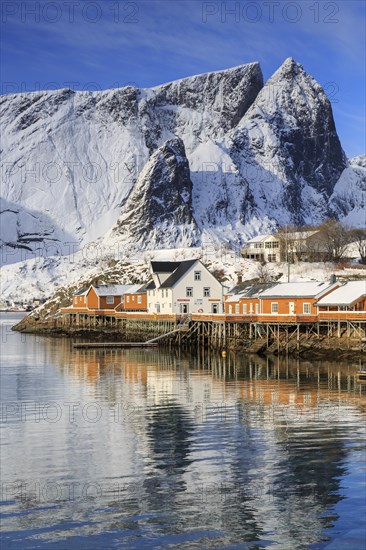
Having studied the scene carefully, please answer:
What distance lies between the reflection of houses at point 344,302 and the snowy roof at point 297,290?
1563 millimetres

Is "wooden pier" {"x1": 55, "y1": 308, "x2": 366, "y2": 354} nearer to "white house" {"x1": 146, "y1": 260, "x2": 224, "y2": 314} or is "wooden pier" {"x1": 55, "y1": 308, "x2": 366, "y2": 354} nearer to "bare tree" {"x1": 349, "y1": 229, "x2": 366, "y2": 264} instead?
"white house" {"x1": 146, "y1": 260, "x2": 224, "y2": 314}

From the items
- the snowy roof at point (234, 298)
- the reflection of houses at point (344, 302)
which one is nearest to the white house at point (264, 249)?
the snowy roof at point (234, 298)

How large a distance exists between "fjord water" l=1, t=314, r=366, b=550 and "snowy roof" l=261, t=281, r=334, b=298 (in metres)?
21.7

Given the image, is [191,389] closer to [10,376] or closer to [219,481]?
[10,376]

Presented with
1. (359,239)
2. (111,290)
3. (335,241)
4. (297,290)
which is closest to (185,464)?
(297,290)

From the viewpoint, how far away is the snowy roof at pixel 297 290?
2817 inches

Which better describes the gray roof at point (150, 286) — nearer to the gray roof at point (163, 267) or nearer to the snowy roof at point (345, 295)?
the gray roof at point (163, 267)

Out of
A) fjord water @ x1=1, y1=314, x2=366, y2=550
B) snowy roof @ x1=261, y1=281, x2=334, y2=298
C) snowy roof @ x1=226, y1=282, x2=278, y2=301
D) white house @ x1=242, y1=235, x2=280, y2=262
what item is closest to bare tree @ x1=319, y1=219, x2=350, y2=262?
white house @ x1=242, y1=235, x2=280, y2=262

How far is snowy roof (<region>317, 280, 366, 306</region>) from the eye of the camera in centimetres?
6662

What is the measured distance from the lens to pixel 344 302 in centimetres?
6650

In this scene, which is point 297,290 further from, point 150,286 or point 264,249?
point 264,249

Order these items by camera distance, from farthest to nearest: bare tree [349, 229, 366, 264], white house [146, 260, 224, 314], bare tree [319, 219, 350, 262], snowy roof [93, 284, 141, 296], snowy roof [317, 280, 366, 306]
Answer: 1. bare tree [349, 229, 366, 264]
2. bare tree [319, 219, 350, 262]
3. snowy roof [93, 284, 141, 296]
4. white house [146, 260, 224, 314]
5. snowy roof [317, 280, 366, 306]

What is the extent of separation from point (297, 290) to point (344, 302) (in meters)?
7.27

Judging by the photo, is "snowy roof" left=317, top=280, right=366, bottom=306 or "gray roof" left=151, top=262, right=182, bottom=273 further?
"gray roof" left=151, top=262, right=182, bottom=273
